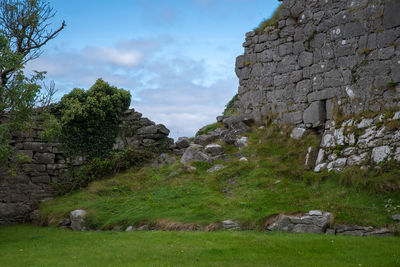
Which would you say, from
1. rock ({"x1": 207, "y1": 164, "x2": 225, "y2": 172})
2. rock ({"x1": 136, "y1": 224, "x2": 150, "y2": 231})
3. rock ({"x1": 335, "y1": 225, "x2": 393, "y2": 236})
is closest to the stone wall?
rock ({"x1": 207, "y1": 164, "x2": 225, "y2": 172})

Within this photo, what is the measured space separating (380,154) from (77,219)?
32.6ft

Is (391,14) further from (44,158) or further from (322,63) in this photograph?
(44,158)

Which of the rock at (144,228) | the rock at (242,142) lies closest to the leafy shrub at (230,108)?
the rock at (242,142)

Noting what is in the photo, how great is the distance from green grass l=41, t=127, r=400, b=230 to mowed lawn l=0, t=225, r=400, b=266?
1.25 m

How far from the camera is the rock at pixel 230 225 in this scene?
11.4m

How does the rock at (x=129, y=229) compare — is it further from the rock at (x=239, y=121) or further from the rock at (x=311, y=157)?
the rock at (x=239, y=121)

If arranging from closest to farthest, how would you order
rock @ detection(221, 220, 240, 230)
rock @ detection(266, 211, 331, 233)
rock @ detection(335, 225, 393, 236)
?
rock @ detection(335, 225, 393, 236) < rock @ detection(266, 211, 331, 233) < rock @ detection(221, 220, 240, 230)

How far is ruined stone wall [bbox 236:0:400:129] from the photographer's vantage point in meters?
13.9

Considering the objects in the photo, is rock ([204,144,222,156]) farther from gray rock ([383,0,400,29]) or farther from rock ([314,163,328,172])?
gray rock ([383,0,400,29])

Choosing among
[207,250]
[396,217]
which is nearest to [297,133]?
[396,217]

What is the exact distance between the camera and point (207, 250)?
912 cm

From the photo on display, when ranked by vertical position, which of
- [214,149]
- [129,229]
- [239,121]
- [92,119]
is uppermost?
[239,121]

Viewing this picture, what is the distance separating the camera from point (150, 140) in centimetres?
1848

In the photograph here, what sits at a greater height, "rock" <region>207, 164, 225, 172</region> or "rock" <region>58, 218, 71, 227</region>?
"rock" <region>207, 164, 225, 172</region>
